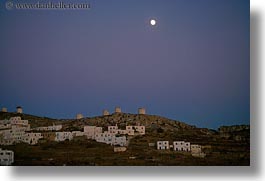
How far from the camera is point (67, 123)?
1480 mm

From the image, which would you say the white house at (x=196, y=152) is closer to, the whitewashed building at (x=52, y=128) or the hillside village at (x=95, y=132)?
the hillside village at (x=95, y=132)

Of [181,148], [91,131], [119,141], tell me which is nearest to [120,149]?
[119,141]

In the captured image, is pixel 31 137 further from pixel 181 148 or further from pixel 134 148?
pixel 181 148

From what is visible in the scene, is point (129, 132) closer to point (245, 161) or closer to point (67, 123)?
point (67, 123)

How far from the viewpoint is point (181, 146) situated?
1474mm

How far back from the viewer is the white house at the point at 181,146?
1.47 m

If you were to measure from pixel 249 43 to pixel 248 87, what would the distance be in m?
0.17

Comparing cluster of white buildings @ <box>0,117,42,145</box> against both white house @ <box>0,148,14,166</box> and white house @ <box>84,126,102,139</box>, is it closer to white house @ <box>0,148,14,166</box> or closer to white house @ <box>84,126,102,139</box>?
white house @ <box>0,148,14,166</box>

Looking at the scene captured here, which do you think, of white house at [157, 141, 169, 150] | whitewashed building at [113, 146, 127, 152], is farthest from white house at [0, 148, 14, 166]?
white house at [157, 141, 169, 150]

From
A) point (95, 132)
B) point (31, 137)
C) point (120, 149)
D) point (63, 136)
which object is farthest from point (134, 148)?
point (31, 137)

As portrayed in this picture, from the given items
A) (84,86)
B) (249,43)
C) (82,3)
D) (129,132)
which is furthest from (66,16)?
(249,43)

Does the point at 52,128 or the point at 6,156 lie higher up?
the point at 52,128

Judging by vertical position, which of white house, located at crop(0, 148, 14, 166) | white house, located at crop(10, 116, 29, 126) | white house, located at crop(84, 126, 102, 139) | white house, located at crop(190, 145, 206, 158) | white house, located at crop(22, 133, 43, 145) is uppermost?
white house, located at crop(10, 116, 29, 126)

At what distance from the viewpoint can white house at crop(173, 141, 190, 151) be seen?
1471mm
